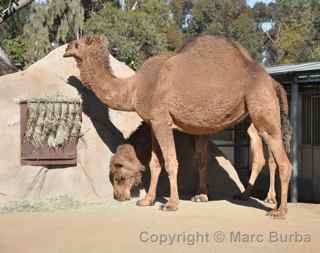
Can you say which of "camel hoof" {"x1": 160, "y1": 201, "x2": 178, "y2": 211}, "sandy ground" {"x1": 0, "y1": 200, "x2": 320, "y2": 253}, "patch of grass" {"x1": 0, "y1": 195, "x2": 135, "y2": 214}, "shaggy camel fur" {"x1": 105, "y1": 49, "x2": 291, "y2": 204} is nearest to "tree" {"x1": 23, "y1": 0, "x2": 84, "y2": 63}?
"shaggy camel fur" {"x1": 105, "y1": 49, "x2": 291, "y2": 204}

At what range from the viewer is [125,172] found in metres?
10.0

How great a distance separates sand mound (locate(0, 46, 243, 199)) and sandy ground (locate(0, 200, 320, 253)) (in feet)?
4.29

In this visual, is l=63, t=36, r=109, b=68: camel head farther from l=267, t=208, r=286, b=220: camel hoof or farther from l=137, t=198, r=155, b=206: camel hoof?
l=267, t=208, r=286, b=220: camel hoof

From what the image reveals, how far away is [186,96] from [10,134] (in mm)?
3080

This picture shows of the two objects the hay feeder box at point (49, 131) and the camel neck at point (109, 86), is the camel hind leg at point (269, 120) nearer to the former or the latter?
the camel neck at point (109, 86)

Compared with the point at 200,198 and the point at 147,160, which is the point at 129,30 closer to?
the point at 147,160

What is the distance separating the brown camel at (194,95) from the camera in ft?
30.2

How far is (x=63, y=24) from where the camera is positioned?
92.9 ft

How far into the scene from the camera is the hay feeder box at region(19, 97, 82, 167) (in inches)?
400

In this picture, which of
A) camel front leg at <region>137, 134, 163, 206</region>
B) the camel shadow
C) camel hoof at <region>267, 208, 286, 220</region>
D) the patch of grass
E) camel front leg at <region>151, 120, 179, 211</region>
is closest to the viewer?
camel hoof at <region>267, 208, 286, 220</region>

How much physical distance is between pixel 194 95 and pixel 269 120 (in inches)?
49.7

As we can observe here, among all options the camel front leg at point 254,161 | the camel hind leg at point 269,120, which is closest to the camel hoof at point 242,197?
the camel front leg at point 254,161

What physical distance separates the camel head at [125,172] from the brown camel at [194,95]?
0.96 feet

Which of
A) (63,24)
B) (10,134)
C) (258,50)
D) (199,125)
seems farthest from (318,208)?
(258,50)
